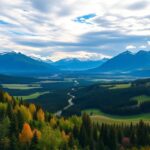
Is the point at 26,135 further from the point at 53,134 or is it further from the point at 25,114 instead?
the point at 25,114

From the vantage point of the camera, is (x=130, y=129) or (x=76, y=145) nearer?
(x=76, y=145)

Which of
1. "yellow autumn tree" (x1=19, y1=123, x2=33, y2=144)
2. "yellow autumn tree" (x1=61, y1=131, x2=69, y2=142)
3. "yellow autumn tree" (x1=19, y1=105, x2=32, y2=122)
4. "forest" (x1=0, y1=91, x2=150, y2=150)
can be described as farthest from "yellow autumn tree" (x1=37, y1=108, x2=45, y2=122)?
"yellow autumn tree" (x1=19, y1=123, x2=33, y2=144)

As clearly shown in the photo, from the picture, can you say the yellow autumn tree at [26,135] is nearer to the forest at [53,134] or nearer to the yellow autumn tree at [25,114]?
the forest at [53,134]

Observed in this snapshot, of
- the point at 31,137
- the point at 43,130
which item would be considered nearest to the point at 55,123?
the point at 43,130

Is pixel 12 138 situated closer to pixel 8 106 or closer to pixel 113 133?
pixel 8 106

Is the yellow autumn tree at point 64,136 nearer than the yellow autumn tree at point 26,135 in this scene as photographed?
No

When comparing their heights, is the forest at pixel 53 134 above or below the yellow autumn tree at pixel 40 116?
below

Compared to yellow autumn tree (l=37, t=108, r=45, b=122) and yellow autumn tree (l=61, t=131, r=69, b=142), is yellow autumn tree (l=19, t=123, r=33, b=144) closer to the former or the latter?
yellow autumn tree (l=61, t=131, r=69, b=142)

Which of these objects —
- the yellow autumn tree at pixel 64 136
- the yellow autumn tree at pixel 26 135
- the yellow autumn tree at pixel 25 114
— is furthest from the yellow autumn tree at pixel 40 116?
the yellow autumn tree at pixel 26 135

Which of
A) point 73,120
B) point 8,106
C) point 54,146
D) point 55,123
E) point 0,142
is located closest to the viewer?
point 0,142
